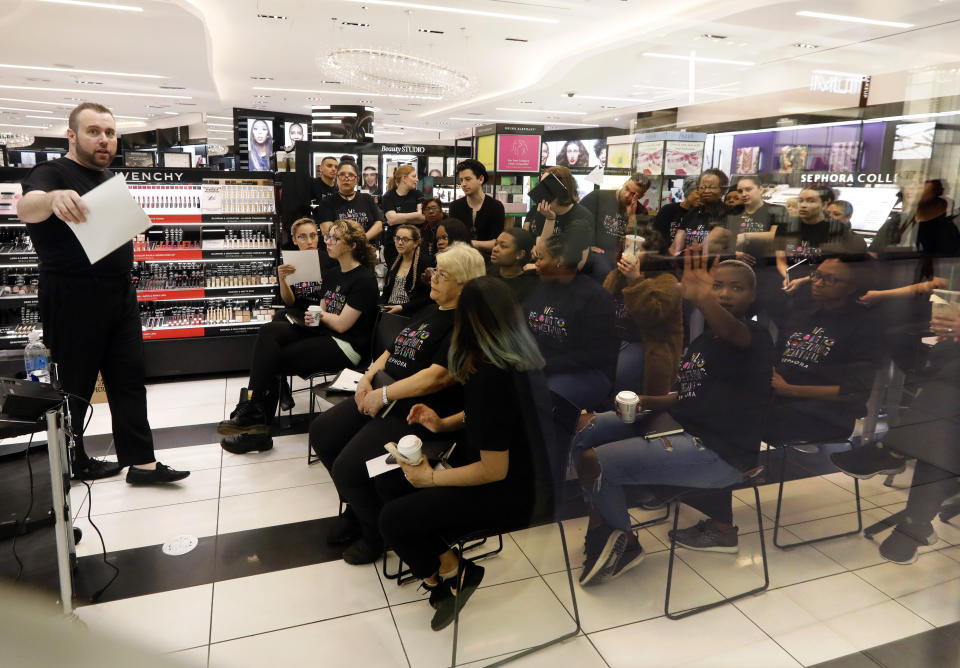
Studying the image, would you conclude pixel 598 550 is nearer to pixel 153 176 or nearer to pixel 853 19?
pixel 853 19

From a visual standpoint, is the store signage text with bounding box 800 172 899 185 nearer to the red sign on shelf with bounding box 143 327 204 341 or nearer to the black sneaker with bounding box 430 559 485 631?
the black sneaker with bounding box 430 559 485 631

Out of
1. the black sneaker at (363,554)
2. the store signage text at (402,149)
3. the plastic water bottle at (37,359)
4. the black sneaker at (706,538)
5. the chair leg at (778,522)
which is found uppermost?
the store signage text at (402,149)

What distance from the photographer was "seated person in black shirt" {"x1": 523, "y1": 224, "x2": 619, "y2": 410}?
2.73 metres

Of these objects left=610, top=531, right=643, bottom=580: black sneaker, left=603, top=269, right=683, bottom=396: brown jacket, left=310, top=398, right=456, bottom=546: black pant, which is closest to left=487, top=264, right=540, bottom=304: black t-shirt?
left=603, top=269, right=683, bottom=396: brown jacket

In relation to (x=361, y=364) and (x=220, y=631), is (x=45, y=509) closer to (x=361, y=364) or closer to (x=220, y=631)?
(x=220, y=631)

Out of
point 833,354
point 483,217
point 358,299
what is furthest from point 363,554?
point 483,217

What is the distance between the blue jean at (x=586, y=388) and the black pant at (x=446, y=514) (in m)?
0.80

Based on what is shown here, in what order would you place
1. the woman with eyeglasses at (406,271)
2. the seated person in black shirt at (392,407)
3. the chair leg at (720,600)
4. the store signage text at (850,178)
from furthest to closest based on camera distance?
the woman with eyeglasses at (406,271)
the seated person in black shirt at (392,407)
the chair leg at (720,600)
the store signage text at (850,178)

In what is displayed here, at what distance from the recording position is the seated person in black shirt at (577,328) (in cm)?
273

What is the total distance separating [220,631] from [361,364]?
5.70 feet

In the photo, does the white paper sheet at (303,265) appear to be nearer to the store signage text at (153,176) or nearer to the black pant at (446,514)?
the store signage text at (153,176)

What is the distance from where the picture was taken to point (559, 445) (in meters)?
2.39

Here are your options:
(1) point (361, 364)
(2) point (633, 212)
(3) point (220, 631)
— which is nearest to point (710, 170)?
(2) point (633, 212)

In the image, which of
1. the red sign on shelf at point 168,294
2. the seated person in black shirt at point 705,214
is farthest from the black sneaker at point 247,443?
the seated person in black shirt at point 705,214
